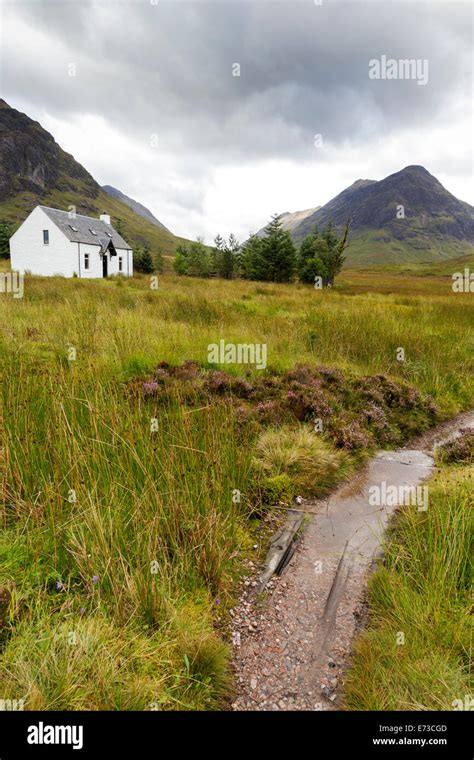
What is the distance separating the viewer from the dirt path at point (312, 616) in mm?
2053

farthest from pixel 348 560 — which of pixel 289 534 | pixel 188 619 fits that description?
pixel 188 619

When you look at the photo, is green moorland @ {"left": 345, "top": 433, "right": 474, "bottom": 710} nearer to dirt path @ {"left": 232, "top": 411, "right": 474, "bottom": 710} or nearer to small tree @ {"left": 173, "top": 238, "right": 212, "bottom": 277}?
dirt path @ {"left": 232, "top": 411, "right": 474, "bottom": 710}

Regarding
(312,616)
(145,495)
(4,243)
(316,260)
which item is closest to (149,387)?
Answer: (145,495)

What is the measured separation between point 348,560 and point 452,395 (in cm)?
556

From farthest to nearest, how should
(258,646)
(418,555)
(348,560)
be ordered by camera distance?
(348,560) → (418,555) → (258,646)

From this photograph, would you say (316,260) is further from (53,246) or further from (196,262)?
(53,246)

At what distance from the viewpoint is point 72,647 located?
179 cm

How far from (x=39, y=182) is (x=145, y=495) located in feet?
696

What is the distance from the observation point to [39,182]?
17012cm

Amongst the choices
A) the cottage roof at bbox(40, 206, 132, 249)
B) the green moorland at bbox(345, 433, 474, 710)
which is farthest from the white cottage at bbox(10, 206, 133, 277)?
the green moorland at bbox(345, 433, 474, 710)

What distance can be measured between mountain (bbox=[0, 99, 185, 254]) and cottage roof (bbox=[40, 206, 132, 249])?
331 ft

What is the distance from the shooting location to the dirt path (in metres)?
2.05

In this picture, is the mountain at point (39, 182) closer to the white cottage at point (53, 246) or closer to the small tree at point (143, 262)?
the small tree at point (143, 262)

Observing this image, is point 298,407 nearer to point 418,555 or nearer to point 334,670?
point 418,555
